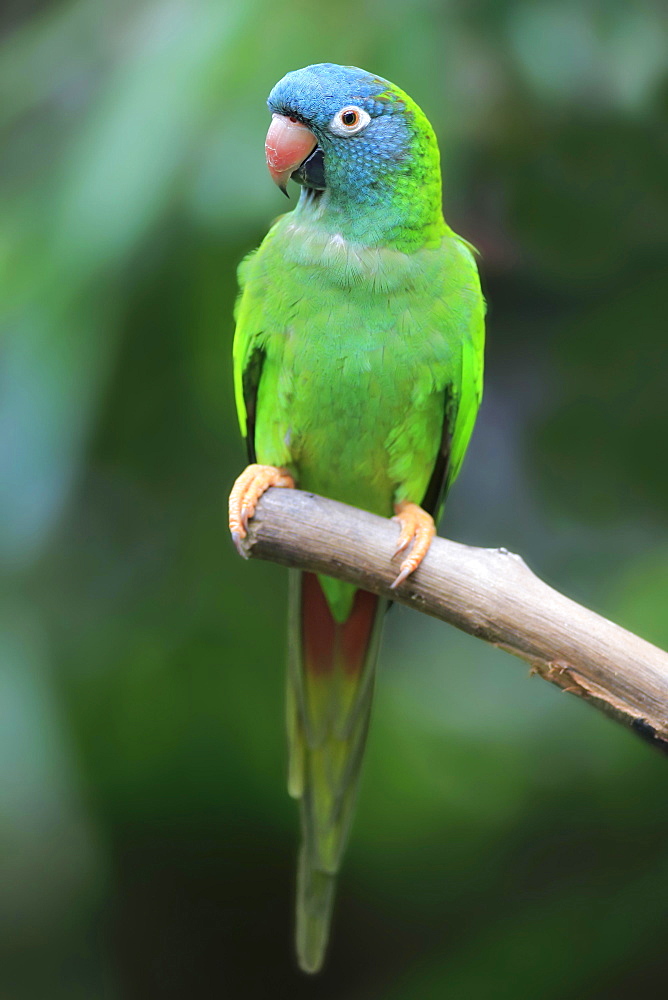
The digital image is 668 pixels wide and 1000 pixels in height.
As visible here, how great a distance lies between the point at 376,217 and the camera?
1316mm

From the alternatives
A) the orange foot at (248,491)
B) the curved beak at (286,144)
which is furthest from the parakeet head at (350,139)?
the orange foot at (248,491)

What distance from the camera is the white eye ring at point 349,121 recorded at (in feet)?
4.05

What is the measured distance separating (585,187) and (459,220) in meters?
0.28

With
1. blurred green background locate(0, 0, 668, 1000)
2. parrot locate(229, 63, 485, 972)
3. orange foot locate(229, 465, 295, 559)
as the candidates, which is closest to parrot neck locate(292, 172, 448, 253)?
parrot locate(229, 63, 485, 972)

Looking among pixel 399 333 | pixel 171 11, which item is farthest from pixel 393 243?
pixel 171 11

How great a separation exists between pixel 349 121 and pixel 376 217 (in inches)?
5.2

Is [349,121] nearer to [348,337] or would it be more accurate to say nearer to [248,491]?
[348,337]

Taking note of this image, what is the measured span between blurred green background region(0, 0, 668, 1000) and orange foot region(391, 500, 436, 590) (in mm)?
714

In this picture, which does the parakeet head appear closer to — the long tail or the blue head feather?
the blue head feather

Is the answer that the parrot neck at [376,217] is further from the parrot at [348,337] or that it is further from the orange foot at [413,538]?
the orange foot at [413,538]

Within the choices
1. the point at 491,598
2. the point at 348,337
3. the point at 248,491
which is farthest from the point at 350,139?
the point at 491,598

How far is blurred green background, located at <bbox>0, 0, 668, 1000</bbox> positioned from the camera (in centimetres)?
183

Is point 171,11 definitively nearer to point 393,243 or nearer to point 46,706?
point 393,243

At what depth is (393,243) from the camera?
131cm
